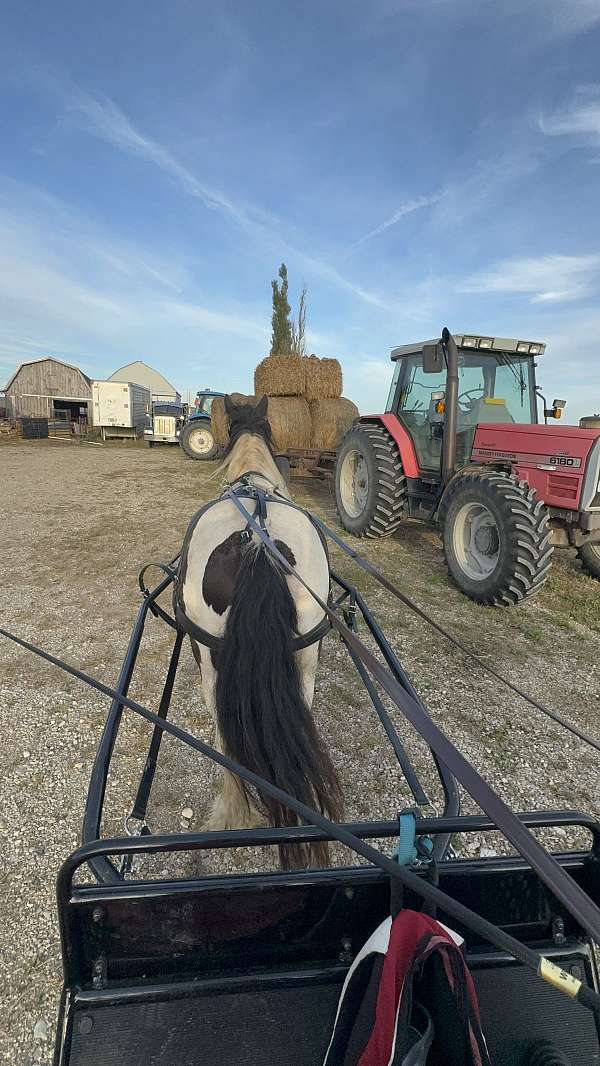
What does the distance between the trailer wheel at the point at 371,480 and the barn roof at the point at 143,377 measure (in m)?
46.8

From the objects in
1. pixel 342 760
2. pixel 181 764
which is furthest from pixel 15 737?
pixel 342 760

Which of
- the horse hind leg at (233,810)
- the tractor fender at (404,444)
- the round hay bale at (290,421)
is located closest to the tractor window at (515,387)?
the tractor fender at (404,444)

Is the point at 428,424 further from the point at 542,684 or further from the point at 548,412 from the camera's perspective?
the point at 542,684

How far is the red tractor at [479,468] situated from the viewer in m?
4.56

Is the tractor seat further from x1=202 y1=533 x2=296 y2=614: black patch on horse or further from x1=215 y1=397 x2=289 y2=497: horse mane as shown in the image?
x1=202 y1=533 x2=296 y2=614: black patch on horse

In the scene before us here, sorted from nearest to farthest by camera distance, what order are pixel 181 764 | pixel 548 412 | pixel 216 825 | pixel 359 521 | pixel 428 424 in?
pixel 216 825 < pixel 181 764 < pixel 548 412 < pixel 428 424 < pixel 359 521

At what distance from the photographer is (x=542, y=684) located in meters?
3.62

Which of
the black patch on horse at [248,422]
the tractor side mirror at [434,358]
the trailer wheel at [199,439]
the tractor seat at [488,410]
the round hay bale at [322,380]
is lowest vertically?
the black patch on horse at [248,422]

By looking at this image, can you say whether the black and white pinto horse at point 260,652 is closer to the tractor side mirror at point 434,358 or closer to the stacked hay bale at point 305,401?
the tractor side mirror at point 434,358

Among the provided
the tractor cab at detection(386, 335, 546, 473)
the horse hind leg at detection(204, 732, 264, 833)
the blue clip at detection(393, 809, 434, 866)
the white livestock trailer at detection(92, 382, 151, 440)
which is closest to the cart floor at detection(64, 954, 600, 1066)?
the blue clip at detection(393, 809, 434, 866)

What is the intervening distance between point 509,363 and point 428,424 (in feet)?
3.87

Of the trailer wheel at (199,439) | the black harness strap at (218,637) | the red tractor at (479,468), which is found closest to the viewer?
the black harness strap at (218,637)

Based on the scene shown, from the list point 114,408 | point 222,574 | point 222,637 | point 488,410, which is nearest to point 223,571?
point 222,574

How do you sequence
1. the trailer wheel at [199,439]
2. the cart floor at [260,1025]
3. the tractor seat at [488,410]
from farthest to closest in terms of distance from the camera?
the trailer wheel at [199,439] → the tractor seat at [488,410] → the cart floor at [260,1025]
